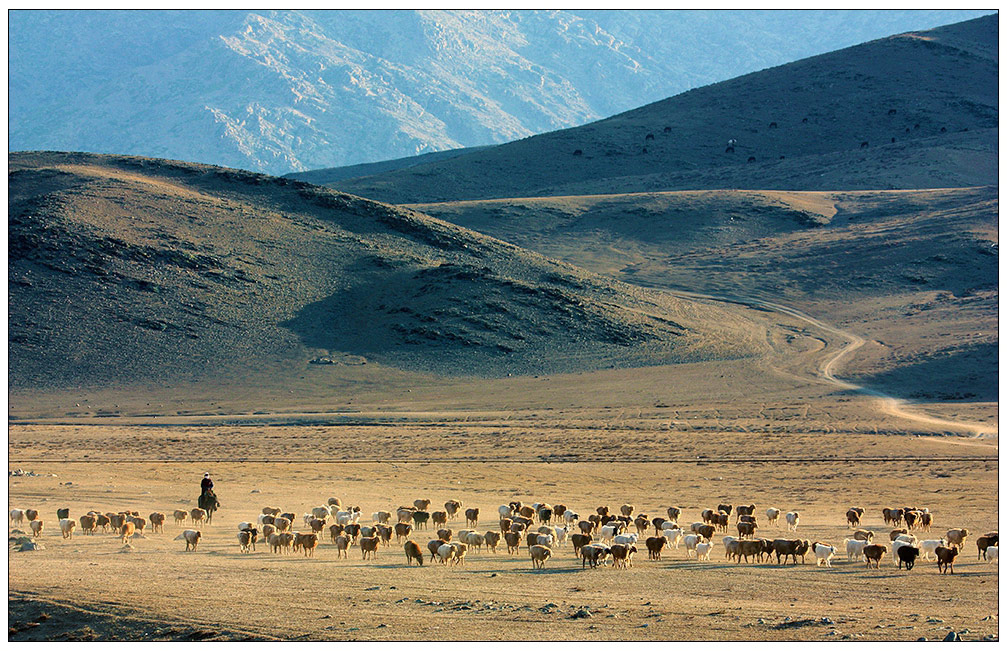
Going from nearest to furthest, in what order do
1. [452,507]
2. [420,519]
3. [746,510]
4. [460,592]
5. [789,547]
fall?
[460,592], [789,547], [420,519], [746,510], [452,507]

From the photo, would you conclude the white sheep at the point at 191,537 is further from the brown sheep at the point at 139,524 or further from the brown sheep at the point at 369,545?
the brown sheep at the point at 369,545

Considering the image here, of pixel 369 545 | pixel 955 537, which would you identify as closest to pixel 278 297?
pixel 369 545

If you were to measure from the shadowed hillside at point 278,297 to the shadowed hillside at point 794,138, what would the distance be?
156 ft

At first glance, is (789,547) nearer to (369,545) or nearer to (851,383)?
(369,545)

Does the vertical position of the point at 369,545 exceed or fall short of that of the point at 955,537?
it falls short

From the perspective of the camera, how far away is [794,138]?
14562cm

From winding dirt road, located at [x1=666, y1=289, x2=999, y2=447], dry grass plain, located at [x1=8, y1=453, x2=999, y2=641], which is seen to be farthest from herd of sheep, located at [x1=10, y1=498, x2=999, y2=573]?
winding dirt road, located at [x1=666, y1=289, x2=999, y2=447]

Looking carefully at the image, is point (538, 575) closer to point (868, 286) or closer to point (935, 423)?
point (935, 423)

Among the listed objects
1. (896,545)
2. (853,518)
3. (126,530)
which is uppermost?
(853,518)

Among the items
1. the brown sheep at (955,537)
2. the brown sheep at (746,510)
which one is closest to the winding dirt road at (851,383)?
the brown sheep at (746,510)

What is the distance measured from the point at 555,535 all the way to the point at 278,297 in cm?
4969

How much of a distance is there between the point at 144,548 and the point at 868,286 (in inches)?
2648

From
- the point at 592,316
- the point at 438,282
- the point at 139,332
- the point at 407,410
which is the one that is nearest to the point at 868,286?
the point at 592,316

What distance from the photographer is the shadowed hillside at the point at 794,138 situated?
12500 cm
